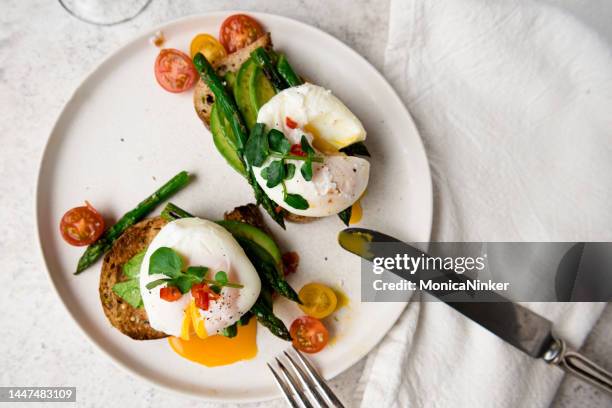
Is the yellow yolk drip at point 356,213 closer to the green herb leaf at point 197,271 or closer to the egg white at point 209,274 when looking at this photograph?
the egg white at point 209,274

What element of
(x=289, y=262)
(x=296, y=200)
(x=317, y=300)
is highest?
(x=296, y=200)

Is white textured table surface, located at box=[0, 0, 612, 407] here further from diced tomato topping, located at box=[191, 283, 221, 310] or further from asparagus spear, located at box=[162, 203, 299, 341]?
diced tomato topping, located at box=[191, 283, 221, 310]

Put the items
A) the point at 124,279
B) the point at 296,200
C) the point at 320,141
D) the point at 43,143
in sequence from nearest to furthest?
1. the point at 296,200
2. the point at 320,141
3. the point at 124,279
4. the point at 43,143

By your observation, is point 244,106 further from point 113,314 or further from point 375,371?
point 375,371

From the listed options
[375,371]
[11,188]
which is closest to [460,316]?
[375,371]

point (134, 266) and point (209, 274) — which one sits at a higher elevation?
point (209, 274)

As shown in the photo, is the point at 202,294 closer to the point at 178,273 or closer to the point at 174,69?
the point at 178,273

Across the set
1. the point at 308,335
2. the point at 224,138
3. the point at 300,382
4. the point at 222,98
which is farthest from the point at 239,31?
the point at 300,382
